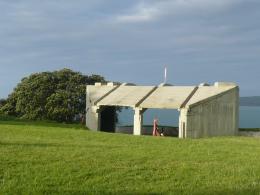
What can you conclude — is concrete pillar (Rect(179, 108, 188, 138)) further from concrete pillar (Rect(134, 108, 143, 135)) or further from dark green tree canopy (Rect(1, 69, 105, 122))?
dark green tree canopy (Rect(1, 69, 105, 122))

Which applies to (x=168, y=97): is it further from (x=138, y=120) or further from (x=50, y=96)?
(x=50, y=96)

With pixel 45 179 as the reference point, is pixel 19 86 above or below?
above

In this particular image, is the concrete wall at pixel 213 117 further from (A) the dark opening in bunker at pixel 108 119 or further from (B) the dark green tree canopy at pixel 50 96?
(B) the dark green tree canopy at pixel 50 96

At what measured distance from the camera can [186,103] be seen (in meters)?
35.4

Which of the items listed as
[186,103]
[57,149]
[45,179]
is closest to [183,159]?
[57,149]

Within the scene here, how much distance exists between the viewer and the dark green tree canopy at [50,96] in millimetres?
53688

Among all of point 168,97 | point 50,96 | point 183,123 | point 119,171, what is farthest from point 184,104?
point 119,171

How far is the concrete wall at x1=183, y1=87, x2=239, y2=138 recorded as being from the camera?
34666mm

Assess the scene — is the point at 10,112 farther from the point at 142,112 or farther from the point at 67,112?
the point at 142,112

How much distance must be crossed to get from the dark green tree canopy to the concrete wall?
2005cm

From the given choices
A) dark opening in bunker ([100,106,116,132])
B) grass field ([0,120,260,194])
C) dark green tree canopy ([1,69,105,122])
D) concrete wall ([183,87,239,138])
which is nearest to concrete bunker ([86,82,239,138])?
concrete wall ([183,87,239,138])

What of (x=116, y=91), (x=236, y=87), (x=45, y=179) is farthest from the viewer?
(x=116, y=91)

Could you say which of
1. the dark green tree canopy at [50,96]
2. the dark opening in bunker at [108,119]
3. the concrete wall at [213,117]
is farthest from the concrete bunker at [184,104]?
the dark green tree canopy at [50,96]

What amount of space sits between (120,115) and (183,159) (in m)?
38.4
